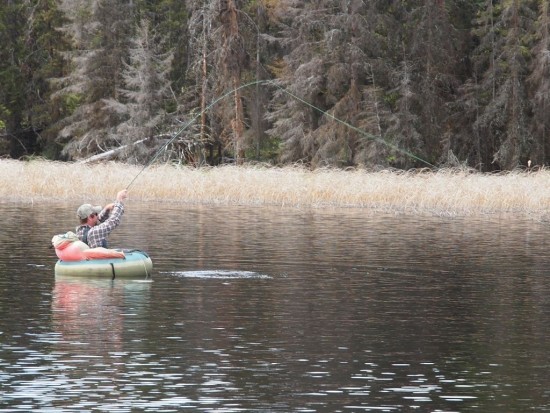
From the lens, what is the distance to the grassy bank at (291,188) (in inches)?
1430

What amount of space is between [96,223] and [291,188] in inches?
767

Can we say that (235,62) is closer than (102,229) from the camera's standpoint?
No

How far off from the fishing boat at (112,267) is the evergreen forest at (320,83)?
3232 cm

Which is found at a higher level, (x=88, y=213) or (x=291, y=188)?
(x=88, y=213)

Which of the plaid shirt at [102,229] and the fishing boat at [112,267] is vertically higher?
the plaid shirt at [102,229]

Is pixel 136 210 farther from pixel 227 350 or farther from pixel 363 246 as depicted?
pixel 227 350

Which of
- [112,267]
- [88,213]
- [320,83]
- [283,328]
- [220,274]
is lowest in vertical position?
[283,328]

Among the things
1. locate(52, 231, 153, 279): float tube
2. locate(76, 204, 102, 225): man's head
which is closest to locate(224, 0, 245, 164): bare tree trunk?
locate(76, 204, 102, 225): man's head

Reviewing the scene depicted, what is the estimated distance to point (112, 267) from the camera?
19.2m

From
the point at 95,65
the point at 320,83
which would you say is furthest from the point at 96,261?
the point at 95,65

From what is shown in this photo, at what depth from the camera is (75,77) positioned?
202ft

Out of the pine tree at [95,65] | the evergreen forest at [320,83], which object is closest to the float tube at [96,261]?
the evergreen forest at [320,83]

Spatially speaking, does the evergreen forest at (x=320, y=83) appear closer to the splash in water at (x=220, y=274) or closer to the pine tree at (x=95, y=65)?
the pine tree at (x=95, y=65)

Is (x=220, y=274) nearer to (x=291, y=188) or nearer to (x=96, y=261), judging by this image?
(x=96, y=261)
